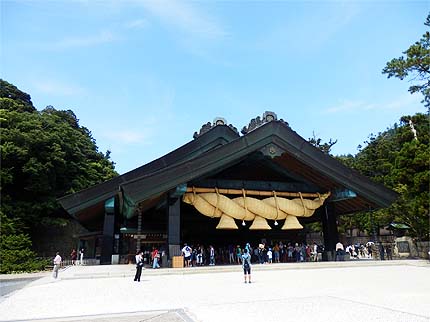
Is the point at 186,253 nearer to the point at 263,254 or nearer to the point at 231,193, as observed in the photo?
the point at 231,193

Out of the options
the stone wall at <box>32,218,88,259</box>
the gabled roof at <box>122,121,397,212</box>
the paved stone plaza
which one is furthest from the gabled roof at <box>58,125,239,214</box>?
the stone wall at <box>32,218,88,259</box>

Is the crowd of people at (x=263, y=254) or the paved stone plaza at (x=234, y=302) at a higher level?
the crowd of people at (x=263, y=254)

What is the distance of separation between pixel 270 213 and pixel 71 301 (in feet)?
40.4

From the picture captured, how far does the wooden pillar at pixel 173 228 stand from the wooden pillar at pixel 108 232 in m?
6.44

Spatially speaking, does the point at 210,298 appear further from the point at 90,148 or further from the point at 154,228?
the point at 90,148

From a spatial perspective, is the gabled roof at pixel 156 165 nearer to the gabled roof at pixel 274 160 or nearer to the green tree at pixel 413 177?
the gabled roof at pixel 274 160

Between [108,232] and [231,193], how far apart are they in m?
9.07

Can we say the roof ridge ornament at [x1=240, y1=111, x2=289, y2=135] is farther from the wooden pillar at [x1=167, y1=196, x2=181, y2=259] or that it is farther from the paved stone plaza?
the paved stone plaza

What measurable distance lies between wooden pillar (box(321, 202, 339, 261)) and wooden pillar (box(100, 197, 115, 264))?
45.3 feet

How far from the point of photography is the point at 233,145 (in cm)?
1680

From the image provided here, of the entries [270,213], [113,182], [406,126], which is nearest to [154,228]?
[113,182]

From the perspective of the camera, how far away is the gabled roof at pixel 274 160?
15.3 meters

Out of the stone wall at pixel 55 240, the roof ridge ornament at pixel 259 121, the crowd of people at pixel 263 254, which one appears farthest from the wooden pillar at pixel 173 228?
the stone wall at pixel 55 240

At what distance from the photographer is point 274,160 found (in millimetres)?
19047
